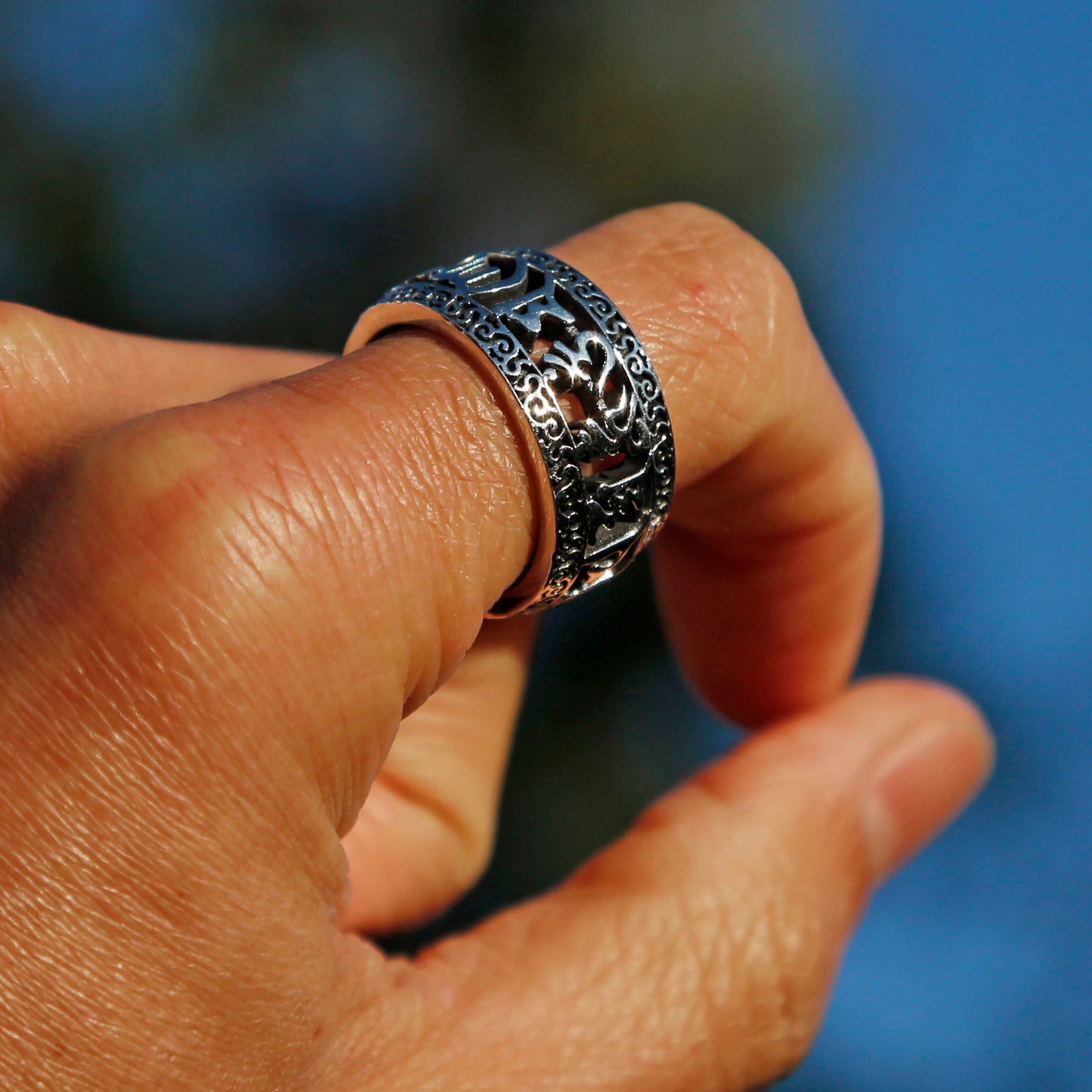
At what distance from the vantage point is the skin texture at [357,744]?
102 centimetres

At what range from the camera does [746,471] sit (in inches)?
70.0

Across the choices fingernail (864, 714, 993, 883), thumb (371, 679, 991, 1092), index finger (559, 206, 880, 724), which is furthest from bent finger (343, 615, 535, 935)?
fingernail (864, 714, 993, 883)

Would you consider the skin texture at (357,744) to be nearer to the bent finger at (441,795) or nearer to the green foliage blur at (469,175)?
the bent finger at (441,795)

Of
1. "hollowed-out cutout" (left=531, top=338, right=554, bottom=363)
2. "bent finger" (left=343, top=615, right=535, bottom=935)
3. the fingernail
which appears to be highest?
"hollowed-out cutout" (left=531, top=338, right=554, bottom=363)

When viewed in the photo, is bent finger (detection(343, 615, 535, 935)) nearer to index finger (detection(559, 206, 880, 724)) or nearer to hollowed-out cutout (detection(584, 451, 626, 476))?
index finger (detection(559, 206, 880, 724))

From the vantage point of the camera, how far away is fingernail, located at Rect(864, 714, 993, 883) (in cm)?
195

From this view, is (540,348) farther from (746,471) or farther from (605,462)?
(746,471)

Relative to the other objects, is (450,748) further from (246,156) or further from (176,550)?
(246,156)

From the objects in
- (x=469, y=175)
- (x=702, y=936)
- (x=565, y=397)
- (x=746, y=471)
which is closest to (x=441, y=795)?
(x=702, y=936)

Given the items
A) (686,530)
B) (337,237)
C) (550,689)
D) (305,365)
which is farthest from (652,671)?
(305,365)

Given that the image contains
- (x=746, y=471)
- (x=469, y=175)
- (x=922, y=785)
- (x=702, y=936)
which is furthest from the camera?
(x=469, y=175)

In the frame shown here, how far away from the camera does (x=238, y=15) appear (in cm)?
496

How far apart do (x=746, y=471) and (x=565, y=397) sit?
0.56 metres

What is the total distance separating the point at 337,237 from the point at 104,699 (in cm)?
413
